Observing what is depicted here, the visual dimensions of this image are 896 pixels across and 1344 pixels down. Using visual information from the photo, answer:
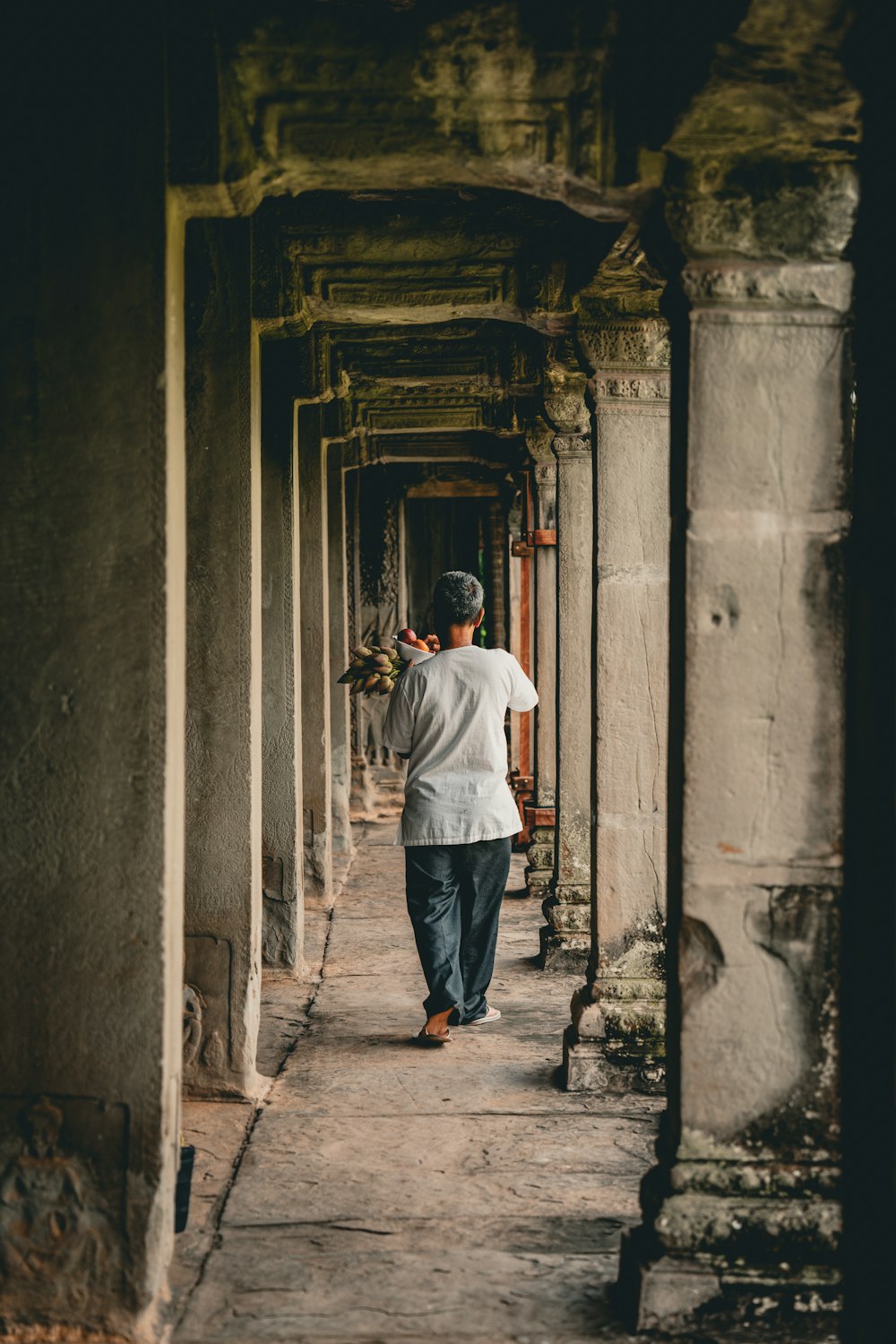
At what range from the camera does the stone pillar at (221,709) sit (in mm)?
4957

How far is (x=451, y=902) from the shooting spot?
18.8 ft

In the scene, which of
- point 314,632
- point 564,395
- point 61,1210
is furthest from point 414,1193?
point 314,632

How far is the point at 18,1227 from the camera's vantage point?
3158 millimetres

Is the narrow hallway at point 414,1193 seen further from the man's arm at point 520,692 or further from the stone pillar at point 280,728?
the man's arm at point 520,692

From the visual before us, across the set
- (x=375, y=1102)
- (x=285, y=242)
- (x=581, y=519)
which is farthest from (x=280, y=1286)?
(x=581, y=519)

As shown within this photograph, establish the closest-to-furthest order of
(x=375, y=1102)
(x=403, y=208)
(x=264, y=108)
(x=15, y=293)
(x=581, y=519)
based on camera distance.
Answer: (x=15, y=293)
(x=264, y=108)
(x=375, y=1102)
(x=403, y=208)
(x=581, y=519)

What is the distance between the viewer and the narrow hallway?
132 inches

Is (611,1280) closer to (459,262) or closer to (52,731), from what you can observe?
(52,731)

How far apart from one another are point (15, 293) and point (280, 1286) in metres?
2.59

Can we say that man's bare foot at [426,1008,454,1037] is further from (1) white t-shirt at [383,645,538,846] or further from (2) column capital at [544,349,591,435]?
(2) column capital at [544,349,591,435]

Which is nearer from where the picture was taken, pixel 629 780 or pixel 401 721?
pixel 629 780

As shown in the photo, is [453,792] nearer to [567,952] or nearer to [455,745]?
[455,745]

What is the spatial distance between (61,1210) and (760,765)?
6.52 ft

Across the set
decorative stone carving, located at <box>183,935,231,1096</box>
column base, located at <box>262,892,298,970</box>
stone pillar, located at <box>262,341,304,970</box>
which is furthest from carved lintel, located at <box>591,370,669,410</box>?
column base, located at <box>262,892,298,970</box>
